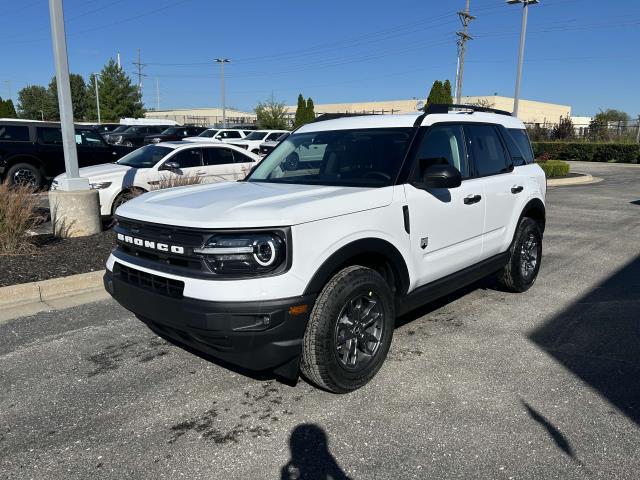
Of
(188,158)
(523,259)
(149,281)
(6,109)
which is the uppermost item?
(6,109)

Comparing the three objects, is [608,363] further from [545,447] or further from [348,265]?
[348,265]

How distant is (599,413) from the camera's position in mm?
3250

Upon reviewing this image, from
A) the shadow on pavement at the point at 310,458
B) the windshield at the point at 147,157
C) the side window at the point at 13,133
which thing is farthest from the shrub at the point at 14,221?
the side window at the point at 13,133

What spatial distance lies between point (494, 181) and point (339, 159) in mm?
1575

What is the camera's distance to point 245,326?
2.92 metres

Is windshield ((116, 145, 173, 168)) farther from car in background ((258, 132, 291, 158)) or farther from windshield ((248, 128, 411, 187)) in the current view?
windshield ((248, 128, 411, 187))

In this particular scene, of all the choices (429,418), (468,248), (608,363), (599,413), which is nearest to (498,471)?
(429,418)

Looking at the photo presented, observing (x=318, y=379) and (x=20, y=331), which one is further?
A: (x=20, y=331)

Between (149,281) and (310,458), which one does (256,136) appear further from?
(310,458)

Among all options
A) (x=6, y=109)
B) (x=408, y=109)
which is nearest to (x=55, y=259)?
(x=6, y=109)

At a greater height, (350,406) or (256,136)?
(256,136)

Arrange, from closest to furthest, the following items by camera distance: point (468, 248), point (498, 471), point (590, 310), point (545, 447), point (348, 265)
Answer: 1. point (498, 471)
2. point (545, 447)
3. point (348, 265)
4. point (468, 248)
5. point (590, 310)

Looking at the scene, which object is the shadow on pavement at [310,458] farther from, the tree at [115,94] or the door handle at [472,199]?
the tree at [115,94]

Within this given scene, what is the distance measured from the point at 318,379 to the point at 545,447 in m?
1.36
